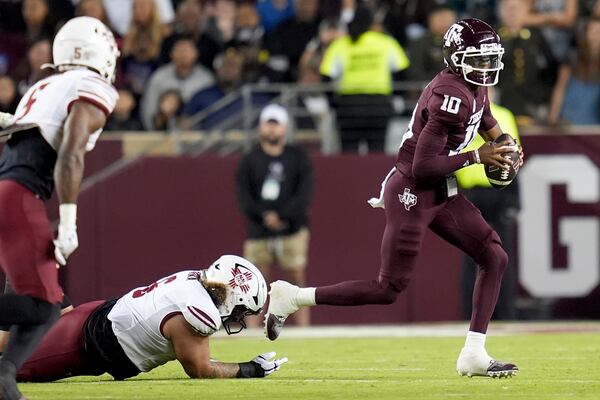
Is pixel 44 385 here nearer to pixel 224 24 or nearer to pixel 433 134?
pixel 433 134

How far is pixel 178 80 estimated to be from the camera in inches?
583

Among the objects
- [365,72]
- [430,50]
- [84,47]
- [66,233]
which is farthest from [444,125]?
[430,50]

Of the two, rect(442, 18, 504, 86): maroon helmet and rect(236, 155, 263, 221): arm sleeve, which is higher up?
rect(442, 18, 504, 86): maroon helmet

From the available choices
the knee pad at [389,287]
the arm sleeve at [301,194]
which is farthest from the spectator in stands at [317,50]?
the knee pad at [389,287]

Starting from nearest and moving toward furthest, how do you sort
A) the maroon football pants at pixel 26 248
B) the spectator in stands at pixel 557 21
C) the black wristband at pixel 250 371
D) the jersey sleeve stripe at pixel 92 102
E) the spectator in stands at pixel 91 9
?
the maroon football pants at pixel 26 248
the jersey sleeve stripe at pixel 92 102
the black wristband at pixel 250 371
the spectator in stands at pixel 91 9
the spectator in stands at pixel 557 21

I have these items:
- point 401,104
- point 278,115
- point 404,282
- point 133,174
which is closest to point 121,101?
point 133,174

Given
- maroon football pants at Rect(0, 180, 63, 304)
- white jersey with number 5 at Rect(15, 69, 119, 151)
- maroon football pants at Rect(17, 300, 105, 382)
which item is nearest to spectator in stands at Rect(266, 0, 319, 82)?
maroon football pants at Rect(17, 300, 105, 382)

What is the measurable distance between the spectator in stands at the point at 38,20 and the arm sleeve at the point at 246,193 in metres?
2.64

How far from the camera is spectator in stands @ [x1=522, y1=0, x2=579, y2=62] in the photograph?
1516 cm

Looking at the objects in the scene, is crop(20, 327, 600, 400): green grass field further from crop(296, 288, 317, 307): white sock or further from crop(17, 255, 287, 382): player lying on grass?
crop(296, 288, 317, 307): white sock

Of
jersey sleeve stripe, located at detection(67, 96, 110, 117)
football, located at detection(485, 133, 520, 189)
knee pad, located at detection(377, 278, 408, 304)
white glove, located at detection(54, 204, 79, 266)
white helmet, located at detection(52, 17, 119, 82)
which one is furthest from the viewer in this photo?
Result: knee pad, located at detection(377, 278, 408, 304)

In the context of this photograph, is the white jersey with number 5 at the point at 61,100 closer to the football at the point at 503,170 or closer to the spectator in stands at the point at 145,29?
the football at the point at 503,170

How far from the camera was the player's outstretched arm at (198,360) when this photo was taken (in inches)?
299

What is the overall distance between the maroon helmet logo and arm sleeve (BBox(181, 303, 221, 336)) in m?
0.24
